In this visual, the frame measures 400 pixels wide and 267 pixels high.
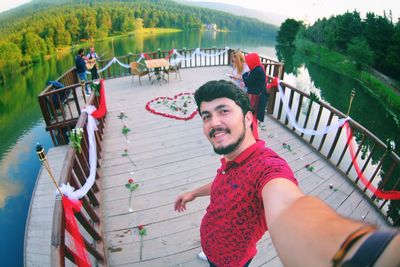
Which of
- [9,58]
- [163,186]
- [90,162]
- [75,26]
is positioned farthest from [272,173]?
[75,26]

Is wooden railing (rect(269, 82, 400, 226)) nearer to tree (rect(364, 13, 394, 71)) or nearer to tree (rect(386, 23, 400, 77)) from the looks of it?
tree (rect(386, 23, 400, 77))

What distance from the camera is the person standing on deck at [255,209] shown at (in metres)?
0.57

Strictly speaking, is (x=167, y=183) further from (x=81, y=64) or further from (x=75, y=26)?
(x=75, y=26)

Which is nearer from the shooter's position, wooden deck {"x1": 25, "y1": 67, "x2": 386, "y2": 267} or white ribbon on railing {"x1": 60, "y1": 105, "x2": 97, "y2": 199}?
white ribbon on railing {"x1": 60, "y1": 105, "x2": 97, "y2": 199}

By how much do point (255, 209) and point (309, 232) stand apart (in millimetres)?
668

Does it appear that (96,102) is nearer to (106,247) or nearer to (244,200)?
(106,247)

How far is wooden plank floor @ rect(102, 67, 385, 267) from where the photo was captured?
300 centimetres

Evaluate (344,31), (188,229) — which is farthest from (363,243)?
(344,31)

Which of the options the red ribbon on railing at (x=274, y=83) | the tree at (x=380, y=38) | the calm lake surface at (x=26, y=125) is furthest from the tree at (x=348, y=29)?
the red ribbon on railing at (x=274, y=83)

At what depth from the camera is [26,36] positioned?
41.9 meters

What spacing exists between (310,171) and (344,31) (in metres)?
41.4

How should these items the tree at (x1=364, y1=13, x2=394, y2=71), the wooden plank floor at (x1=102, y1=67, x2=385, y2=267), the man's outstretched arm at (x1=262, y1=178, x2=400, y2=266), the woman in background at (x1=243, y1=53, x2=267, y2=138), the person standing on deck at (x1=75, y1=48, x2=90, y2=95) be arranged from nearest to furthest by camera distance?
1. the man's outstretched arm at (x1=262, y1=178, x2=400, y2=266)
2. the wooden plank floor at (x1=102, y1=67, x2=385, y2=267)
3. the woman in background at (x1=243, y1=53, x2=267, y2=138)
4. the person standing on deck at (x1=75, y1=48, x2=90, y2=95)
5. the tree at (x1=364, y1=13, x2=394, y2=71)

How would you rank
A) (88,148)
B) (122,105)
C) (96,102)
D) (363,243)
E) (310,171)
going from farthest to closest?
(122,105), (96,102), (310,171), (88,148), (363,243)

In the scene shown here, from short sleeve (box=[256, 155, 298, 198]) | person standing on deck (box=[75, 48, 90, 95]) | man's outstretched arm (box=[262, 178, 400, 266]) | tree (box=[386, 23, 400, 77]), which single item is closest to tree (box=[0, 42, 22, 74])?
person standing on deck (box=[75, 48, 90, 95])
